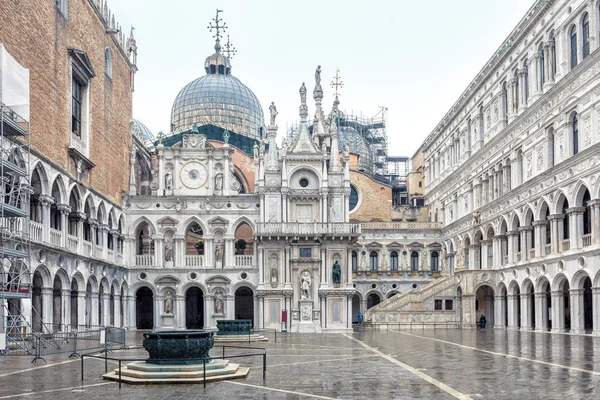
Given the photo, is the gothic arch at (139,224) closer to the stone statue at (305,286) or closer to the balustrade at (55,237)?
the stone statue at (305,286)

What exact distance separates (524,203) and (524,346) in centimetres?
1892

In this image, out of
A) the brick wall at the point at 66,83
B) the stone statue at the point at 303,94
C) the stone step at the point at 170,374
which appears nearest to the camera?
the stone step at the point at 170,374

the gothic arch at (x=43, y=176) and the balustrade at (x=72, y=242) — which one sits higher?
the gothic arch at (x=43, y=176)

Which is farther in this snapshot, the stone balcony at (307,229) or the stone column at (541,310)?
the stone balcony at (307,229)

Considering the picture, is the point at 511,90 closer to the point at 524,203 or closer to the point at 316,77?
the point at 524,203

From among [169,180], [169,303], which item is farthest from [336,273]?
[169,180]

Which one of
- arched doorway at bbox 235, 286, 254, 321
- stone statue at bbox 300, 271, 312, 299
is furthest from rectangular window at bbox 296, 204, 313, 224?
arched doorway at bbox 235, 286, 254, 321

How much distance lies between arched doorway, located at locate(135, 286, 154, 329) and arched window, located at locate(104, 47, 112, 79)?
1630cm

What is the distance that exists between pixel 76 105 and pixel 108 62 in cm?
705

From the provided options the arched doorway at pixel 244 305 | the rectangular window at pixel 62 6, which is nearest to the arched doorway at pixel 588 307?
the arched doorway at pixel 244 305

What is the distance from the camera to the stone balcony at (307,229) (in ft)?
175

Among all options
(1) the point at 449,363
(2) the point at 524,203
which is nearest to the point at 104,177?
(2) the point at 524,203

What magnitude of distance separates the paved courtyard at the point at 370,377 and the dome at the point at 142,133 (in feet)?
105

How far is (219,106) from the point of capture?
77812mm
